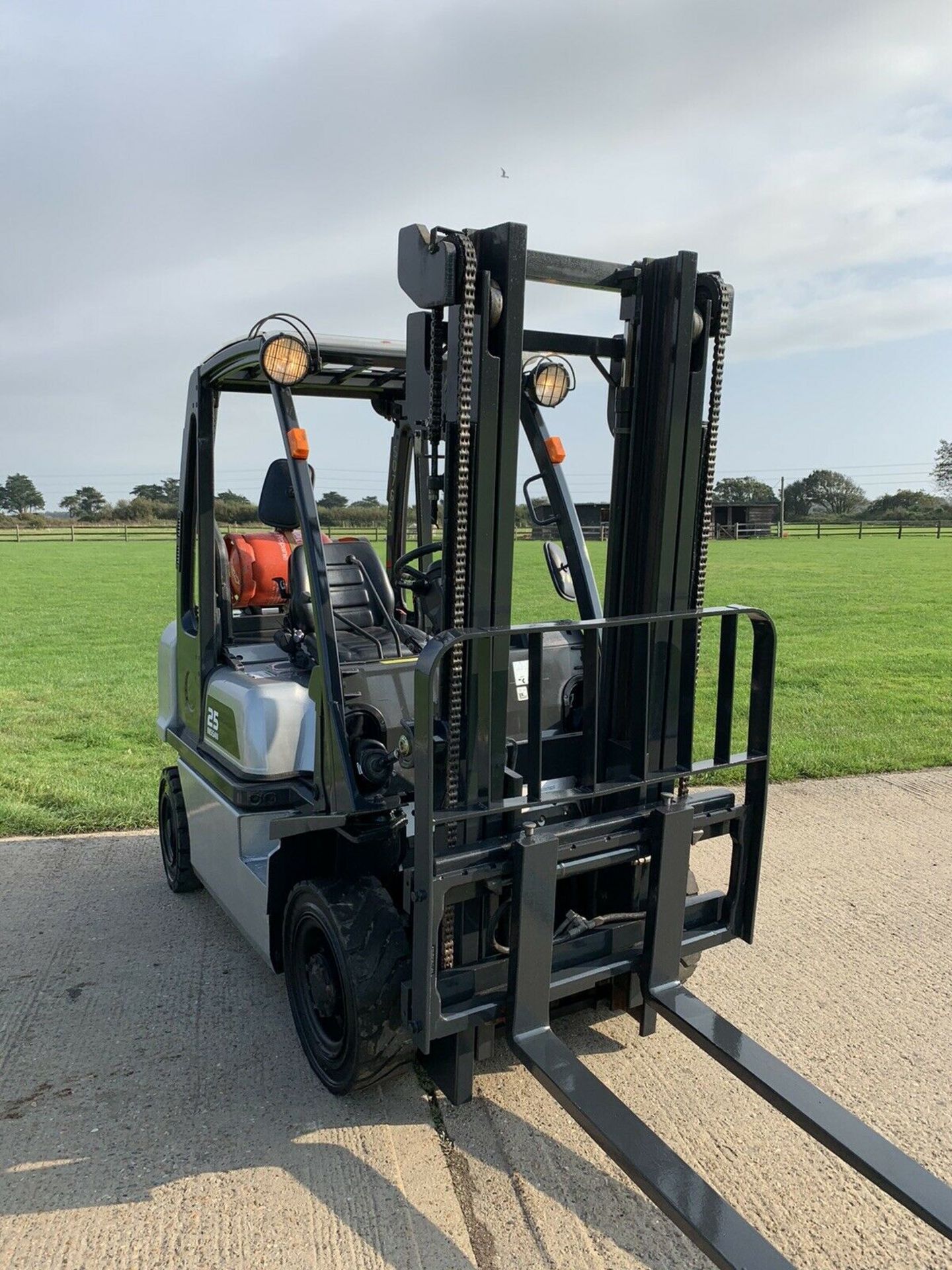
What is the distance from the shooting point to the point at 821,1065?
366 cm

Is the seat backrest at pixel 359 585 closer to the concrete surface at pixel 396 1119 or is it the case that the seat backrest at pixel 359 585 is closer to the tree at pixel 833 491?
the concrete surface at pixel 396 1119

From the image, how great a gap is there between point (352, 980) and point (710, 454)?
2.19 m

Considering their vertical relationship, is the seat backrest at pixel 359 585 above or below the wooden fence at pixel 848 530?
above

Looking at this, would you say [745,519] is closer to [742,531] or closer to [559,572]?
[742,531]

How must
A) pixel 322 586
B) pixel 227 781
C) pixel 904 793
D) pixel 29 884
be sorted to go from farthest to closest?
1. pixel 904 793
2. pixel 29 884
3. pixel 227 781
4. pixel 322 586

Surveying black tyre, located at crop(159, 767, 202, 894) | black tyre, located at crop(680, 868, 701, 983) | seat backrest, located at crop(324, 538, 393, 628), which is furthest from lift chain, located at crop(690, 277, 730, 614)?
black tyre, located at crop(159, 767, 202, 894)

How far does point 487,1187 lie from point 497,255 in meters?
2.89

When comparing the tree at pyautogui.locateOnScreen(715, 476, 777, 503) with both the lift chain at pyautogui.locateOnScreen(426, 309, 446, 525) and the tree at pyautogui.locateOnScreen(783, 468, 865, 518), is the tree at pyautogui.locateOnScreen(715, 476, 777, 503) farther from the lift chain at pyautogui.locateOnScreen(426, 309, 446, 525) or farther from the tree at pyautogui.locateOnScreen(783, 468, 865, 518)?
the lift chain at pyautogui.locateOnScreen(426, 309, 446, 525)

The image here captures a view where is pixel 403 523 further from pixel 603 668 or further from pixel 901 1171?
pixel 901 1171

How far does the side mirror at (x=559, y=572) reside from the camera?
4.36 metres

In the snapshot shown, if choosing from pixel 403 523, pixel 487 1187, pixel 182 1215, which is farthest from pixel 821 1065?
pixel 403 523

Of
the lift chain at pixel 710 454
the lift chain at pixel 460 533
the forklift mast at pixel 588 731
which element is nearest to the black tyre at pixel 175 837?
the forklift mast at pixel 588 731

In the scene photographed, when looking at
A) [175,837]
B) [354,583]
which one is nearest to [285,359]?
[354,583]

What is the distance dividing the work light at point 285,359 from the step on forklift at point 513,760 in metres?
0.01
